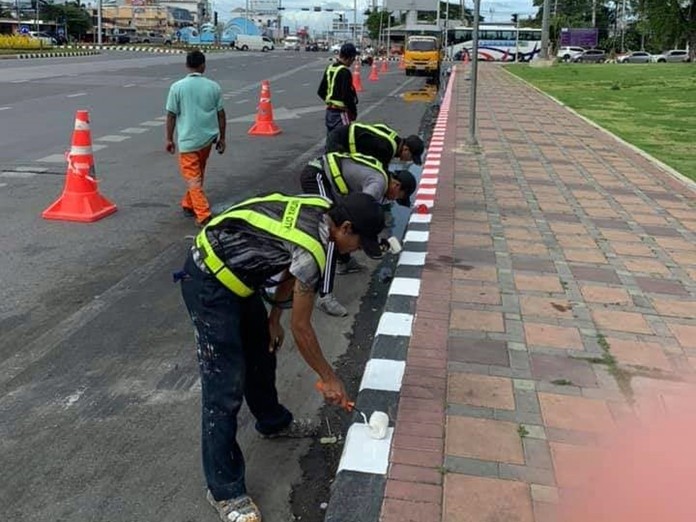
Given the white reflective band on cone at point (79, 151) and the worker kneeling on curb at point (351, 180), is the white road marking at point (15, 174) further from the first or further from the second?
the worker kneeling on curb at point (351, 180)

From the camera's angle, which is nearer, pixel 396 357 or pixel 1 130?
pixel 396 357

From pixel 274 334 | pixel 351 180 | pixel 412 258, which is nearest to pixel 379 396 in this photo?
pixel 274 334

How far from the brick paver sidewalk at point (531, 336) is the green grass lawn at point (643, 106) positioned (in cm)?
368

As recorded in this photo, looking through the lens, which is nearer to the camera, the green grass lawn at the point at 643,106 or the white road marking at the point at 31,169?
the white road marking at the point at 31,169

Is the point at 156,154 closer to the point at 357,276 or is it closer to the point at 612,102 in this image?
the point at 357,276

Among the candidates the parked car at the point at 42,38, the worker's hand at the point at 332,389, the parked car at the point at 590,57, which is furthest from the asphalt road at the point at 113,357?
the parked car at the point at 590,57

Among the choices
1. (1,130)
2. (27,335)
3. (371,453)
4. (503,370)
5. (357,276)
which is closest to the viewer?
(371,453)

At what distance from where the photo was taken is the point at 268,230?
2.67 metres

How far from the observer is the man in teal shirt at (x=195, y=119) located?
23.7 feet

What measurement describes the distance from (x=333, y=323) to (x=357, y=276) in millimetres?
1071

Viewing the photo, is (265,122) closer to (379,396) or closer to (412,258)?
(412,258)

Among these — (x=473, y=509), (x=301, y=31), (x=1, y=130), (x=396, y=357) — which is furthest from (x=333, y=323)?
(x=301, y=31)

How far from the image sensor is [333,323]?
201 inches

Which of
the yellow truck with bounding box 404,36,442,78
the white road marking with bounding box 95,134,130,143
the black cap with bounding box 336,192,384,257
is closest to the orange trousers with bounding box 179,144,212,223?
the black cap with bounding box 336,192,384,257
